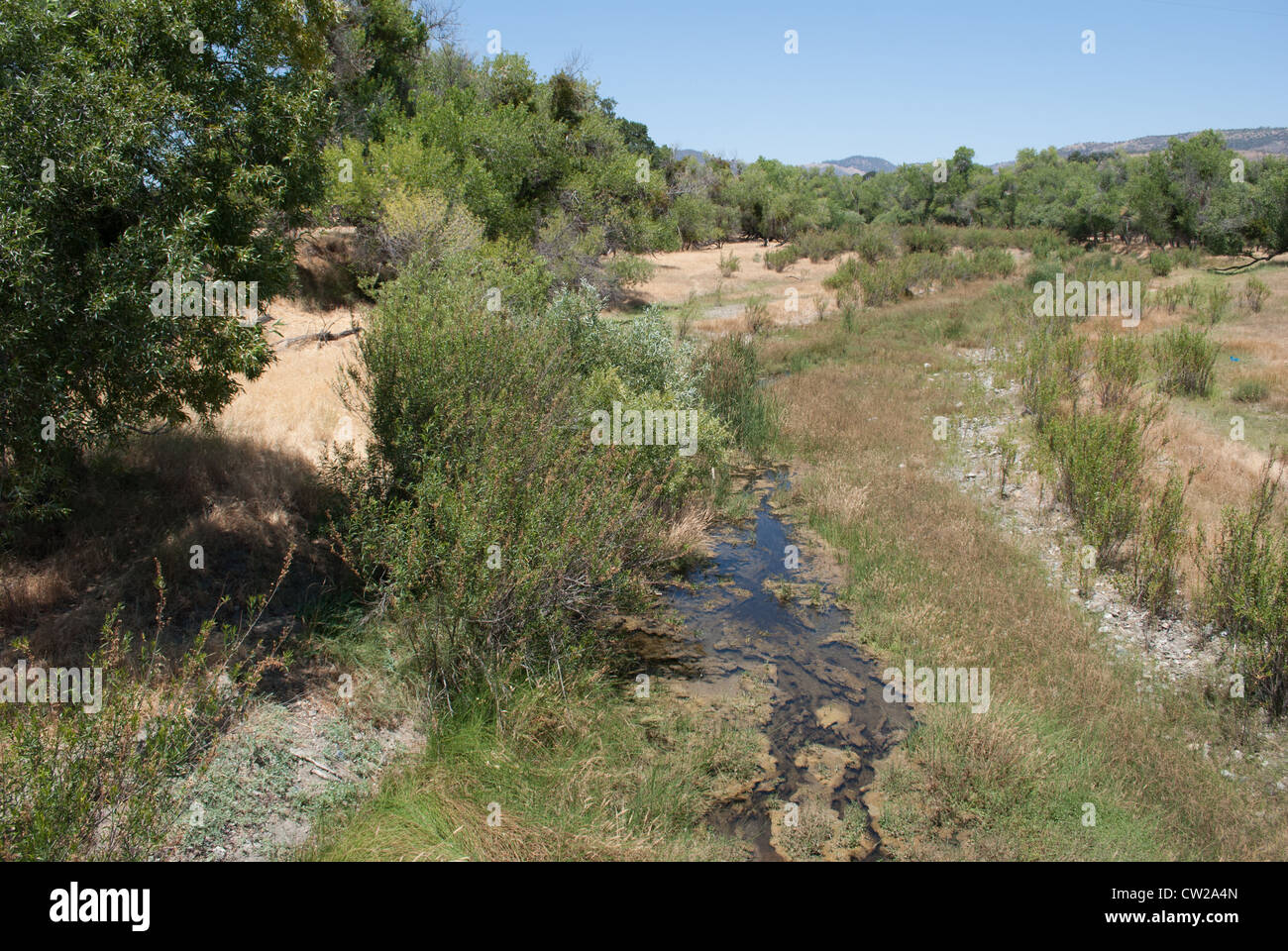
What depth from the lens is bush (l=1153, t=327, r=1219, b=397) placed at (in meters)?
14.1

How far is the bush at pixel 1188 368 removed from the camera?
14125mm

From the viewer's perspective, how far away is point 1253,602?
6797 millimetres

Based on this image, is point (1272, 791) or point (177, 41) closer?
point (1272, 791)

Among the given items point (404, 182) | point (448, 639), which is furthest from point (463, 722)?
point (404, 182)

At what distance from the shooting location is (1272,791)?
17.8 ft

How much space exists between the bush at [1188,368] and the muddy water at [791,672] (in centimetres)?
914

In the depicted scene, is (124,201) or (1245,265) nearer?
(124,201)

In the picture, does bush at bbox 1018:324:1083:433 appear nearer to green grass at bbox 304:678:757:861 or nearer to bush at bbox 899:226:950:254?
green grass at bbox 304:678:757:861

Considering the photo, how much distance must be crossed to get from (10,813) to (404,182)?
17.1 metres

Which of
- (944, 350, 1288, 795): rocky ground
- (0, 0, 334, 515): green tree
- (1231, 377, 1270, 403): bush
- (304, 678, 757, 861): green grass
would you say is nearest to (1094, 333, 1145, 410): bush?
(944, 350, 1288, 795): rocky ground

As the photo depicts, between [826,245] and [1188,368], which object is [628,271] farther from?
[826,245]

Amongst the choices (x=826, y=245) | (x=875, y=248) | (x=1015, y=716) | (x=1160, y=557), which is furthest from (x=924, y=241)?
(x=1015, y=716)

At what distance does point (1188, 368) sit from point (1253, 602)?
9560 millimetres
